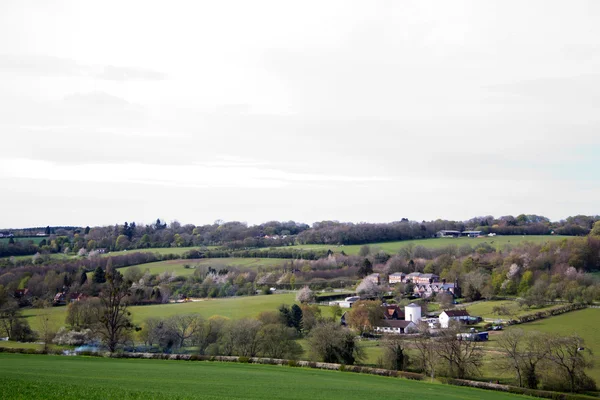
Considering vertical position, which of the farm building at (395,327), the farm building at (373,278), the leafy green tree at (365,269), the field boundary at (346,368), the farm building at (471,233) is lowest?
the farm building at (395,327)

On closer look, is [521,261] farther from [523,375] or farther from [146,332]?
[146,332]

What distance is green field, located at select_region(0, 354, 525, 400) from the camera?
18469 millimetres

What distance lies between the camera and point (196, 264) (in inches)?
3282

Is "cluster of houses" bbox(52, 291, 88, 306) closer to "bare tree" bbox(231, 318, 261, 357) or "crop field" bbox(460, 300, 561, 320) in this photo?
A: "bare tree" bbox(231, 318, 261, 357)

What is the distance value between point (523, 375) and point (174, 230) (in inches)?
3471

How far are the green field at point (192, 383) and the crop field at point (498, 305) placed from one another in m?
33.7

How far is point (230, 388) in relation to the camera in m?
22.9

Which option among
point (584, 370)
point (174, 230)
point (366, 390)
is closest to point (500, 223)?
point (174, 230)

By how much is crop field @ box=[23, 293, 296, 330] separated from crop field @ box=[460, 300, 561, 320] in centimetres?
2275

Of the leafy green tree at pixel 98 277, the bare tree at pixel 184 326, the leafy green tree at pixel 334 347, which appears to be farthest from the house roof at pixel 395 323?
the leafy green tree at pixel 98 277

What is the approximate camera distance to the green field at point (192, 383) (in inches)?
727

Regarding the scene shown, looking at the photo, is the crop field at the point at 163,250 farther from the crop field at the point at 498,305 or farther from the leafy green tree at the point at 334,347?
the leafy green tree at the point at 334,347

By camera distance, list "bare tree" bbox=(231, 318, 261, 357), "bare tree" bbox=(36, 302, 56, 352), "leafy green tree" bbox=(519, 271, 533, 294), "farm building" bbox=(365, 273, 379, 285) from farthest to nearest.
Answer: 1. "farm building" bbox=(365, 273, 379, 285)
2. "leafy green tree" bbox=(519, 271, 533, 294)
3. "bare tree" bbox=(36, 302, 56, 352)
4. "bare tree" bbox=(231, 318, 261, 357)

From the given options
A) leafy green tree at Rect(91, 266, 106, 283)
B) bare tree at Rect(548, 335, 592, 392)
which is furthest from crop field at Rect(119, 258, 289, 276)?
bare tree at Rect(548, 335, 592, 392)
